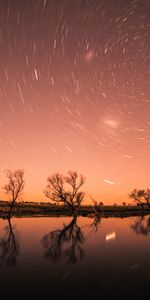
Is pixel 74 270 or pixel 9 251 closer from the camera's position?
pixel 74 270

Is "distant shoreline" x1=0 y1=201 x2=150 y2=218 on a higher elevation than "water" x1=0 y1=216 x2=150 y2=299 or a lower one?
higher

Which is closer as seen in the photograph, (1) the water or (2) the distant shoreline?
(1) the water

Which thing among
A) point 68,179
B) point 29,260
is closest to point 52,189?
point 68,179

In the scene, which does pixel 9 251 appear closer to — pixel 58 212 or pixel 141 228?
pixel 141 228

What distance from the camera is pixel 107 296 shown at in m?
10.0

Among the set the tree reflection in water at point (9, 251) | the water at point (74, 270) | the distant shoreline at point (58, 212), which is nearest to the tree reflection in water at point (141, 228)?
the water at point (74, 270)

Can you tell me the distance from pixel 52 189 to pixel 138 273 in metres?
49.3

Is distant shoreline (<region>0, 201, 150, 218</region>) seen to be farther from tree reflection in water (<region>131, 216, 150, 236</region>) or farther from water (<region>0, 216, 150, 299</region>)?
water (<region>0, 216, 150, 299</region>)

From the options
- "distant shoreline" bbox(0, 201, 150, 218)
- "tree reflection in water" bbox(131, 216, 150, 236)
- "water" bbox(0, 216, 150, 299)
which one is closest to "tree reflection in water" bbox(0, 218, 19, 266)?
"water" bbox(0, 216, 150, 299)

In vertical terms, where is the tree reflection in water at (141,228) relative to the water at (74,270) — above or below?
above

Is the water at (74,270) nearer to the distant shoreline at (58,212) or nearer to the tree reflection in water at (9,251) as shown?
the tree reflection in water at (9,251)

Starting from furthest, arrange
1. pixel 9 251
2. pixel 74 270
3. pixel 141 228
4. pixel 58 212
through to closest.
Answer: pixel 58 212, pixel 141 228, pixel 9 251, pixel 74 270

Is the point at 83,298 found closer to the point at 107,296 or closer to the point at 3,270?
the point at 107,296

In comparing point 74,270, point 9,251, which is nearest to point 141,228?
point 9,251
